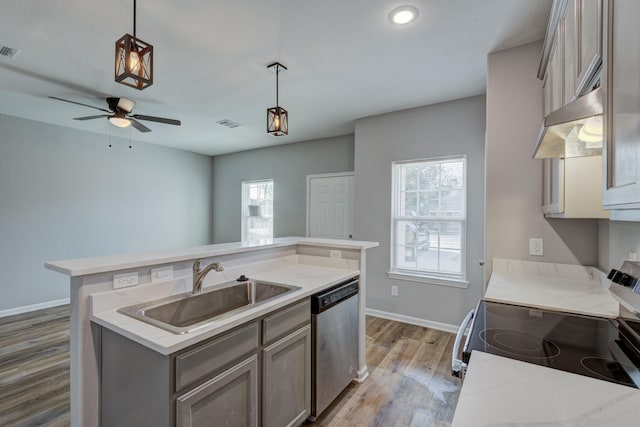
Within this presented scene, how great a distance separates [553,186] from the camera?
184 centimetres

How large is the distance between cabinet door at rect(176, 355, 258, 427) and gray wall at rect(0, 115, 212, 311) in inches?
187

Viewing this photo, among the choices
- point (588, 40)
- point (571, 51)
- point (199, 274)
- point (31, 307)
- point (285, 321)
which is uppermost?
point (571, 51)

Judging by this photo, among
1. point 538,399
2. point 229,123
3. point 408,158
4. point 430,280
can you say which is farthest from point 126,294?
point 229,123

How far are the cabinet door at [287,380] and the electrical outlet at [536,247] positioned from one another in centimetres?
179

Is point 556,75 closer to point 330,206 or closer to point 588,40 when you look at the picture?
point 588,40

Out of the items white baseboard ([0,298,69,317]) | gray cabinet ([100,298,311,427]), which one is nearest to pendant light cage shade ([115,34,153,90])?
gray cabinet ([100,298,311,427])

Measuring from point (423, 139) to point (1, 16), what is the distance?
391 cm

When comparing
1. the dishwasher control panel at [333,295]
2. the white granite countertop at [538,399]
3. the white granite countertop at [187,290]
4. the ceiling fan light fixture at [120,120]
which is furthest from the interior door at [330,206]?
the white granite countertop at [538,399]

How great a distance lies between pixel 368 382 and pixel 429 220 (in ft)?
6.88

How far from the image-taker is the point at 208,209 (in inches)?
266

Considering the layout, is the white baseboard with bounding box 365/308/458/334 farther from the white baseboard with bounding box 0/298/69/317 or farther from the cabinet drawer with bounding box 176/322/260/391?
the white baseboard with bounding box 0/298/69/317

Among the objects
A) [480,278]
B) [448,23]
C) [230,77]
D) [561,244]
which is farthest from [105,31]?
[480,278]

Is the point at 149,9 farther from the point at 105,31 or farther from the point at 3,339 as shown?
the point at 3,339

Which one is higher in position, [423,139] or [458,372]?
[423,139]
